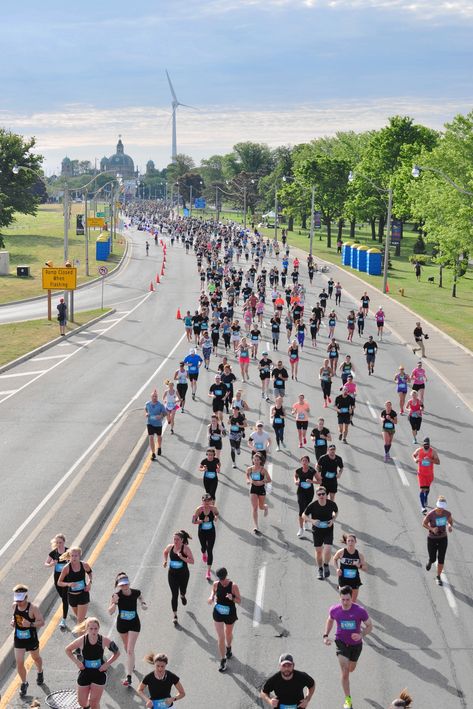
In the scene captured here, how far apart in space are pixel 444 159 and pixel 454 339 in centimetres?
2666

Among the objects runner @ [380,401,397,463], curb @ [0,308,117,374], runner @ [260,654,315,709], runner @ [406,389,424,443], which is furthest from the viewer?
curb @ [0,308,117,374]

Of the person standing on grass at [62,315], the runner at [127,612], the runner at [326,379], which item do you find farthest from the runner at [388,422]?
the person standing on grass at [62,315]

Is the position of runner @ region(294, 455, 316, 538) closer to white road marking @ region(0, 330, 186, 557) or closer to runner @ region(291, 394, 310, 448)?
white road marking @ region(0, 330, 186, 557)

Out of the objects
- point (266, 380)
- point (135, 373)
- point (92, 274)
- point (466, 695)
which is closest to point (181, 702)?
point (466, 695)

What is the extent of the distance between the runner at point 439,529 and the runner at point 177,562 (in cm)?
382

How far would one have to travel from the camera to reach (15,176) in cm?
9988

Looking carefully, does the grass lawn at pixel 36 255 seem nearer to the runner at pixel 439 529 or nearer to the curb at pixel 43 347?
the curb at pixel 43 347

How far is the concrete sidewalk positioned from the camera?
Answer: 1212 inches

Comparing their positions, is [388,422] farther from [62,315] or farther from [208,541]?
[62,315]

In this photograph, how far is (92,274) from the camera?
72.1m

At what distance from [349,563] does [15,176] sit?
310ft

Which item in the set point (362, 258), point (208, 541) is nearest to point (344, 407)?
point (208, 541)

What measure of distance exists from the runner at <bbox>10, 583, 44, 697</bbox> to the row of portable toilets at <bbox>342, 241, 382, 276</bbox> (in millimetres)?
Result: 63606

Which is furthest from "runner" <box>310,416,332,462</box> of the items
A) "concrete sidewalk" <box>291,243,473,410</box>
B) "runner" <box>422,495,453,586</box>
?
"concrete sidewalk" <box>291,243,473,410</box>
